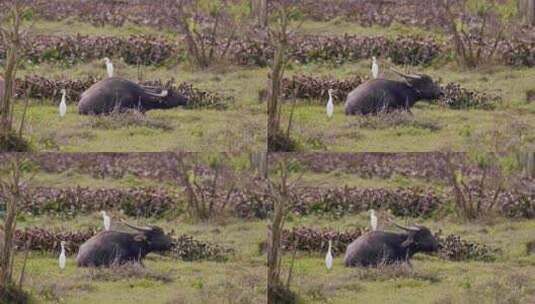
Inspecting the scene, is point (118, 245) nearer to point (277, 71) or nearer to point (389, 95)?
point (277, 71)

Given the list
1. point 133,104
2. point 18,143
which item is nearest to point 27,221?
point 18,143

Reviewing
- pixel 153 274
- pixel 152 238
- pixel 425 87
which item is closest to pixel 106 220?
pixel 152 238

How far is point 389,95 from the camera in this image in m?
5.37

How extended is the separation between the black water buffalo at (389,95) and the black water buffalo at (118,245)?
1.16 m

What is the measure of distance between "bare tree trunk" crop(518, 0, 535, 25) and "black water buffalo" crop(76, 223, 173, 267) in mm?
2107

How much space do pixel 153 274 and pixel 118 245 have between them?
232 mm

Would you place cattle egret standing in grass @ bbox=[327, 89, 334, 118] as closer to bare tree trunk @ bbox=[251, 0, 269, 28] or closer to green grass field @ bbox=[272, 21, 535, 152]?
green grass field @ bbox=[272, 21, 535, 152]

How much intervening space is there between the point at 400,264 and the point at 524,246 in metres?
0.63

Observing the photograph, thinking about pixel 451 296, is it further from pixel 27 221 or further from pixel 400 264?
pixel 27 221

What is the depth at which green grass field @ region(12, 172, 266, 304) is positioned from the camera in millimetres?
5355

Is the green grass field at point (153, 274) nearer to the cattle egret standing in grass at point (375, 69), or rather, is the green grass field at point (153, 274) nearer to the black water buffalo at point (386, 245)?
the black water buffalo at point (386, 245)

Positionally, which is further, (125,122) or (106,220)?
(106,220)

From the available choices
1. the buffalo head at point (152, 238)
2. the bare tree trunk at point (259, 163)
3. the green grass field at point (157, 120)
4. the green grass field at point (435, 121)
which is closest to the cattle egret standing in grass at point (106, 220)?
the buffalo head at point (152, 238)

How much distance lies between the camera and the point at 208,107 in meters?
5.41
